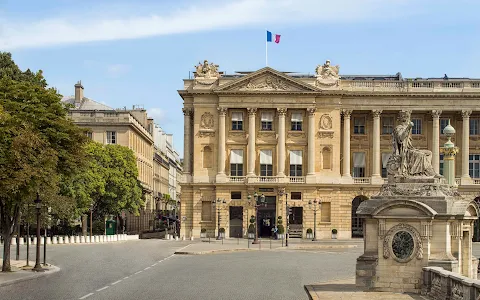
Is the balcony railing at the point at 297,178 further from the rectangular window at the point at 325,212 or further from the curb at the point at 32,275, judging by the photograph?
the curb at the point at 32,275

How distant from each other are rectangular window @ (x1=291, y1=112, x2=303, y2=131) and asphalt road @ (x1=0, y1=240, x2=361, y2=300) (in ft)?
154

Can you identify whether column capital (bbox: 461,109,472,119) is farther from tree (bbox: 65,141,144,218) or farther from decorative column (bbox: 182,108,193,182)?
tree (bbox: 65,141,144,218)

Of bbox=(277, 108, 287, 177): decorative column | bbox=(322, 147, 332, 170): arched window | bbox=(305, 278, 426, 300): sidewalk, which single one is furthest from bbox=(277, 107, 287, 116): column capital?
bbox=(305, 278, 426, 300): sidewalk

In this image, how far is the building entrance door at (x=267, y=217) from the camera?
338 feet

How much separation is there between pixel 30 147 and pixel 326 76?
6706 centimetres

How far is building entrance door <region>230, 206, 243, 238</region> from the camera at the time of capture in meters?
102

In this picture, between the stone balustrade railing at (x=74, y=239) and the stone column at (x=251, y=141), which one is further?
the stone column at (x=251, y=141)

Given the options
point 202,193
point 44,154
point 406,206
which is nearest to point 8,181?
point 44,154

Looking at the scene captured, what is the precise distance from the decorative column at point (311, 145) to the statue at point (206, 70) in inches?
470

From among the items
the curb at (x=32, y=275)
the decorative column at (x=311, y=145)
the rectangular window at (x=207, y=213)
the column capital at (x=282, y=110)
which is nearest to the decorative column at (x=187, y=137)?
the rectangular window at (x=207, y=213)

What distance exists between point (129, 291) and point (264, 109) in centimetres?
7306

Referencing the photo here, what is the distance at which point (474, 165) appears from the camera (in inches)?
4161

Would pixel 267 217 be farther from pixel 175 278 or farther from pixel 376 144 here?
pixel 175 278

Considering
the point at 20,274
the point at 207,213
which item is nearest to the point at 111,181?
the point at 207,213
